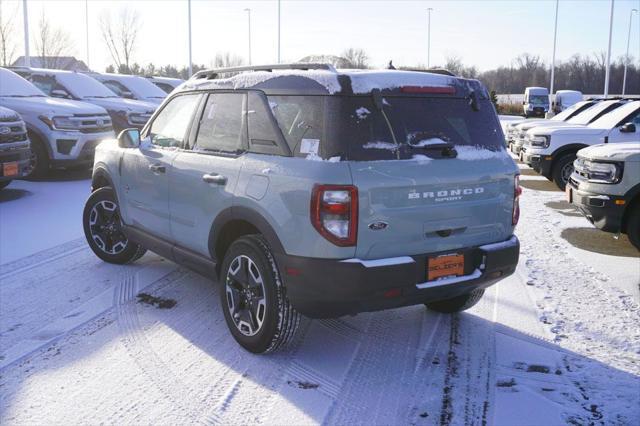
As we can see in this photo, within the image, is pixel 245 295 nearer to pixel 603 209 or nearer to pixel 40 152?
pixel 603 209

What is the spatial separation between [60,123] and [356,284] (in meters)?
9.18

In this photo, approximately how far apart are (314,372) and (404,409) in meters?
0.70

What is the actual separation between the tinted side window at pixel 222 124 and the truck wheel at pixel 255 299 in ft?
2.42

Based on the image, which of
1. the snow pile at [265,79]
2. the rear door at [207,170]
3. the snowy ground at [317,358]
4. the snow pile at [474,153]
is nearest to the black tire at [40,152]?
the snowy ground at [317,358]

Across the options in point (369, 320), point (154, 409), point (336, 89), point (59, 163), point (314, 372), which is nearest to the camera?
point (154, 409)

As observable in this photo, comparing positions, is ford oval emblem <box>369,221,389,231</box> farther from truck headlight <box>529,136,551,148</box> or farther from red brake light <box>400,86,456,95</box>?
truck headlight <box>529,136,551,148</box>

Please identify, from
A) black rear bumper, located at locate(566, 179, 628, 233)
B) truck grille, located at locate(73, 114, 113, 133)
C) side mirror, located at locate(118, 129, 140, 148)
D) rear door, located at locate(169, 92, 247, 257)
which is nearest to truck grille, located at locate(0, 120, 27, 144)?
truck grille, located at locate(73, 114, 113, 133)

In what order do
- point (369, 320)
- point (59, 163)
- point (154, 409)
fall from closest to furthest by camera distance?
1. point (154, 409)
2. point (369, 320)
3. point (59, 163)

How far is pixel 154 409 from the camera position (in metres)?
3.35

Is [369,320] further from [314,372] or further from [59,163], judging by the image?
[59,163]

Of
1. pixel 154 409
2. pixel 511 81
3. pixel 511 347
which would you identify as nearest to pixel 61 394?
pixel 154 409

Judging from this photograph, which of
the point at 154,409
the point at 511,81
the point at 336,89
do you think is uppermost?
the point at 511,81

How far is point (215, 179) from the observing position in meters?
4.22

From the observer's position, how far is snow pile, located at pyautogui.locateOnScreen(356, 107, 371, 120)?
358 cm
